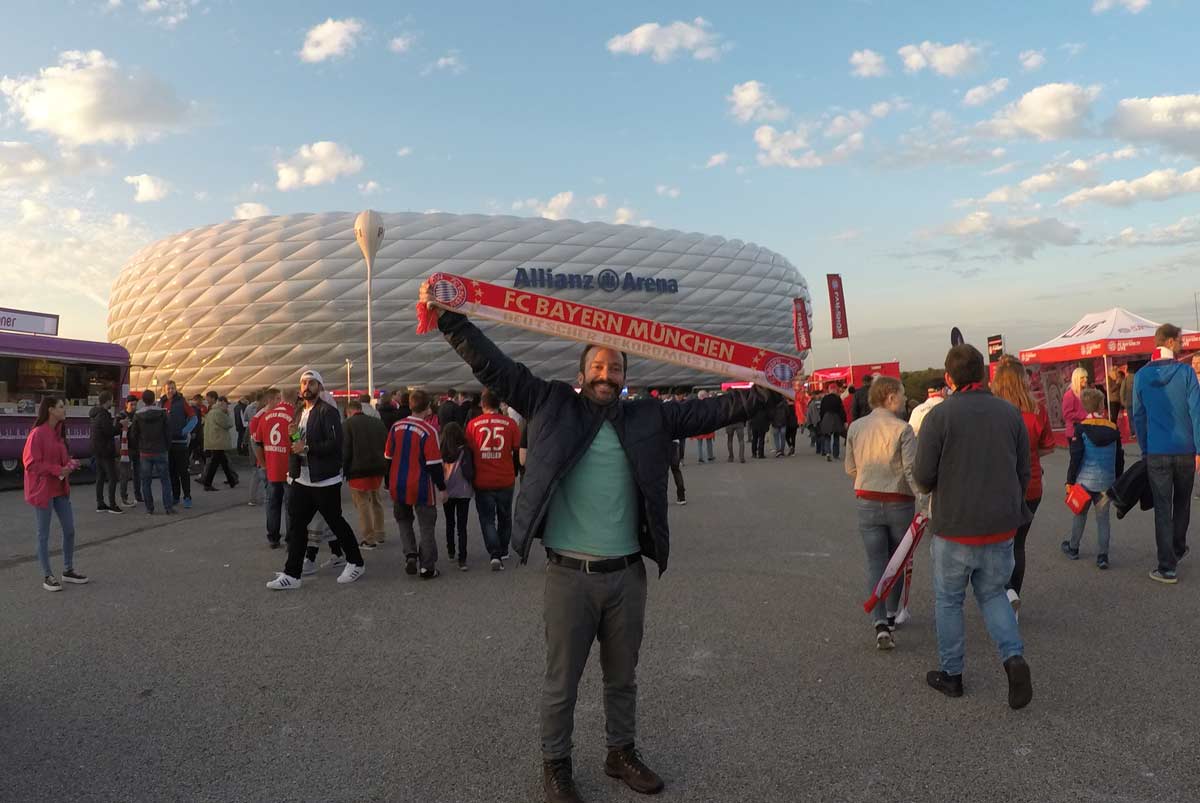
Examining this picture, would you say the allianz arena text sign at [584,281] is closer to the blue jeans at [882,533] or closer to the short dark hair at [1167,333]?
the short dark hair at [1167,333]

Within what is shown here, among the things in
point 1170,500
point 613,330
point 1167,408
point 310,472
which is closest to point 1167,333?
point 1167,408

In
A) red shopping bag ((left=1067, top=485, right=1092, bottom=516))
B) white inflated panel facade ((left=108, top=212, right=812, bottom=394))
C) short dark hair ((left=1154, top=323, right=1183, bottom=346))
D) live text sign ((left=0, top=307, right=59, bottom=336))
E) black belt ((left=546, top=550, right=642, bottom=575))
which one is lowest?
red shopping bag ((left=1067, top=485, right=1092, bottom=516))

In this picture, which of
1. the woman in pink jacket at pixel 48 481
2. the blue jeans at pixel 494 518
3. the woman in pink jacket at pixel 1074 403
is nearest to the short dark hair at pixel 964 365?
the blue jeans at pixel 494 518

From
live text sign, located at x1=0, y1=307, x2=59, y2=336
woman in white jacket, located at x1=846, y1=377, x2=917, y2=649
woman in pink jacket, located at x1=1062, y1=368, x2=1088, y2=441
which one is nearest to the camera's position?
woman in white jacket, located at x1=846, y1=377, x2=917, y2=649

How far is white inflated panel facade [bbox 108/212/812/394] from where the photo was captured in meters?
51.2

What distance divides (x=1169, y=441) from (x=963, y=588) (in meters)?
3.19

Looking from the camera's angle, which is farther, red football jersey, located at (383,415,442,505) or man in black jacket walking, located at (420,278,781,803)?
red football jersey, located at (383,415,442,505)

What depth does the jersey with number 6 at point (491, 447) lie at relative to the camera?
708cm

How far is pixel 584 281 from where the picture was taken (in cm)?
5488

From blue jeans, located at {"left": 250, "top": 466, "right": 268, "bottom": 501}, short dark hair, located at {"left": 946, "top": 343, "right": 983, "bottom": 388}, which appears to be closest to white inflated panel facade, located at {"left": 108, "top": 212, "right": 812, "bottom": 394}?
blue jeans, located at {"left": 250, "top": 466, "right": 268, "bottom": 501}

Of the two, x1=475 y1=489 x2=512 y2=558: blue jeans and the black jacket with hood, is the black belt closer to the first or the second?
the black jacket with hood

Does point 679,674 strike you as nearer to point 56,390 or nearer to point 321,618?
point 321,618

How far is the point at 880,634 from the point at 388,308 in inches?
1976

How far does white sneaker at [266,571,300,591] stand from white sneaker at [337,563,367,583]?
359 millimetres
